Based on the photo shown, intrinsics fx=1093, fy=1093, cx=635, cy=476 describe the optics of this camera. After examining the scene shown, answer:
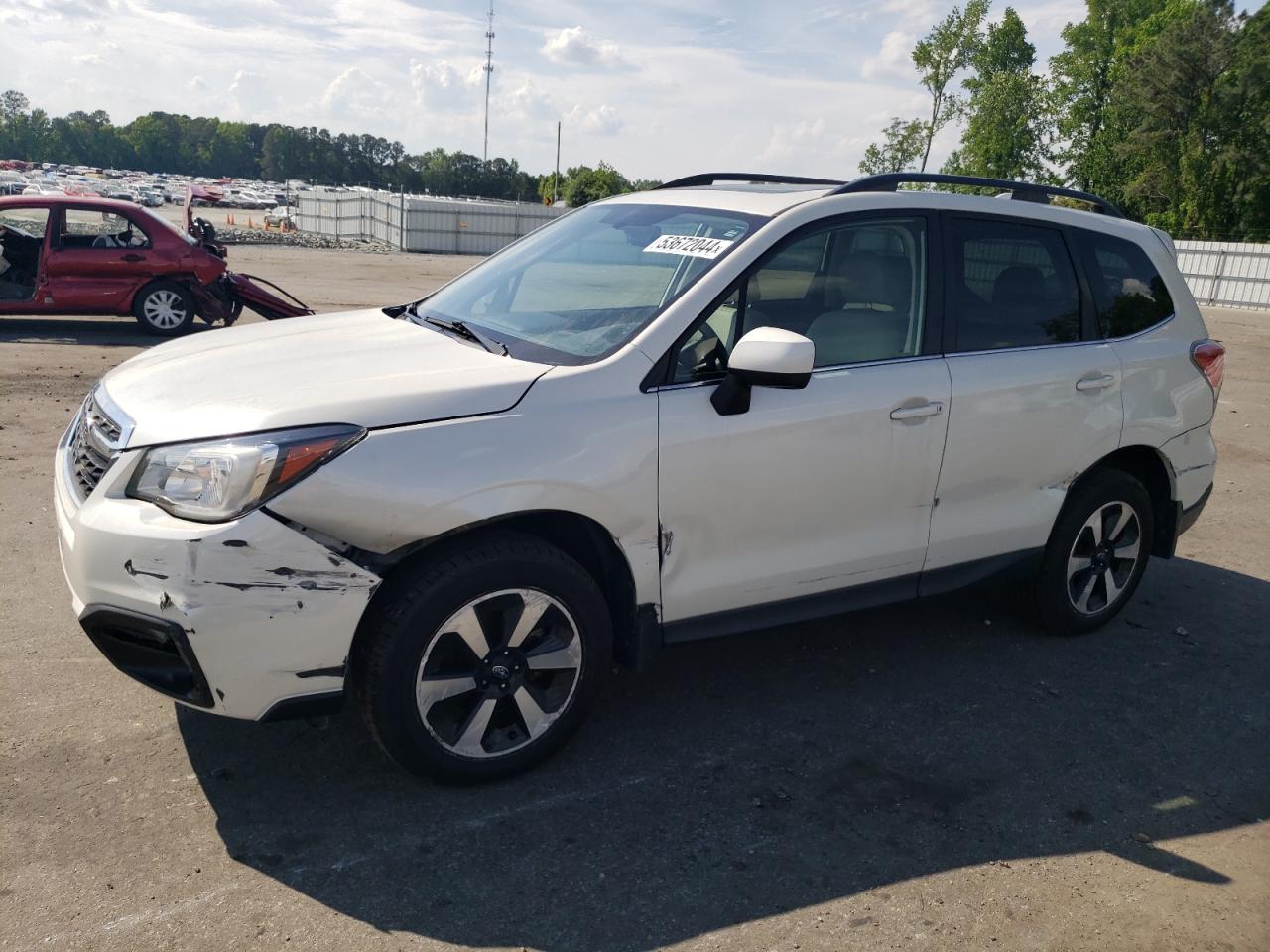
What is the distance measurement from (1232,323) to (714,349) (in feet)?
90.6

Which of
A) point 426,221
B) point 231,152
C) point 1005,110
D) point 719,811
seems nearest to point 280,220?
point 426,221

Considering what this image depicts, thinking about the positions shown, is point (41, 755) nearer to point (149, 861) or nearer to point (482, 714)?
point (149, 861)

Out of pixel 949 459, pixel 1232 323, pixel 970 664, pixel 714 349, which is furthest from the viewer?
pixel 1232 323


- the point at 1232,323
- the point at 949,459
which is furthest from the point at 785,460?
the point at 1232,323

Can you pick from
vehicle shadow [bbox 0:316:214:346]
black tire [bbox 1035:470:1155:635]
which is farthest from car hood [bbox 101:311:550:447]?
vehicle shadow [bbox 0:316:214:346]

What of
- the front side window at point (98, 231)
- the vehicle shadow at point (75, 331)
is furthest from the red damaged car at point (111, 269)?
the vehicle shadow at point (75, 331)

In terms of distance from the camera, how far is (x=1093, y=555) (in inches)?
194

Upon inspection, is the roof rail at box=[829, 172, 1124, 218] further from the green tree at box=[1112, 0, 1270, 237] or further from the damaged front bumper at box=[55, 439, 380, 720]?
the green tree at box=[1112, 0, 1270, 237]

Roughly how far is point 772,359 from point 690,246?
754mm

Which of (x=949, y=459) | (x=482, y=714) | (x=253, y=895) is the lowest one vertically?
(x=253, y=895)

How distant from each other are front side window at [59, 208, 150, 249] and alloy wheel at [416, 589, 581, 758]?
36.5ft

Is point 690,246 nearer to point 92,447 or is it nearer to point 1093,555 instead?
point 92,447

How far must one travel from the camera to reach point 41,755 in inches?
140

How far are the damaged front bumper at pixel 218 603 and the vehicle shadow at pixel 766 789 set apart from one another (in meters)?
0.50
